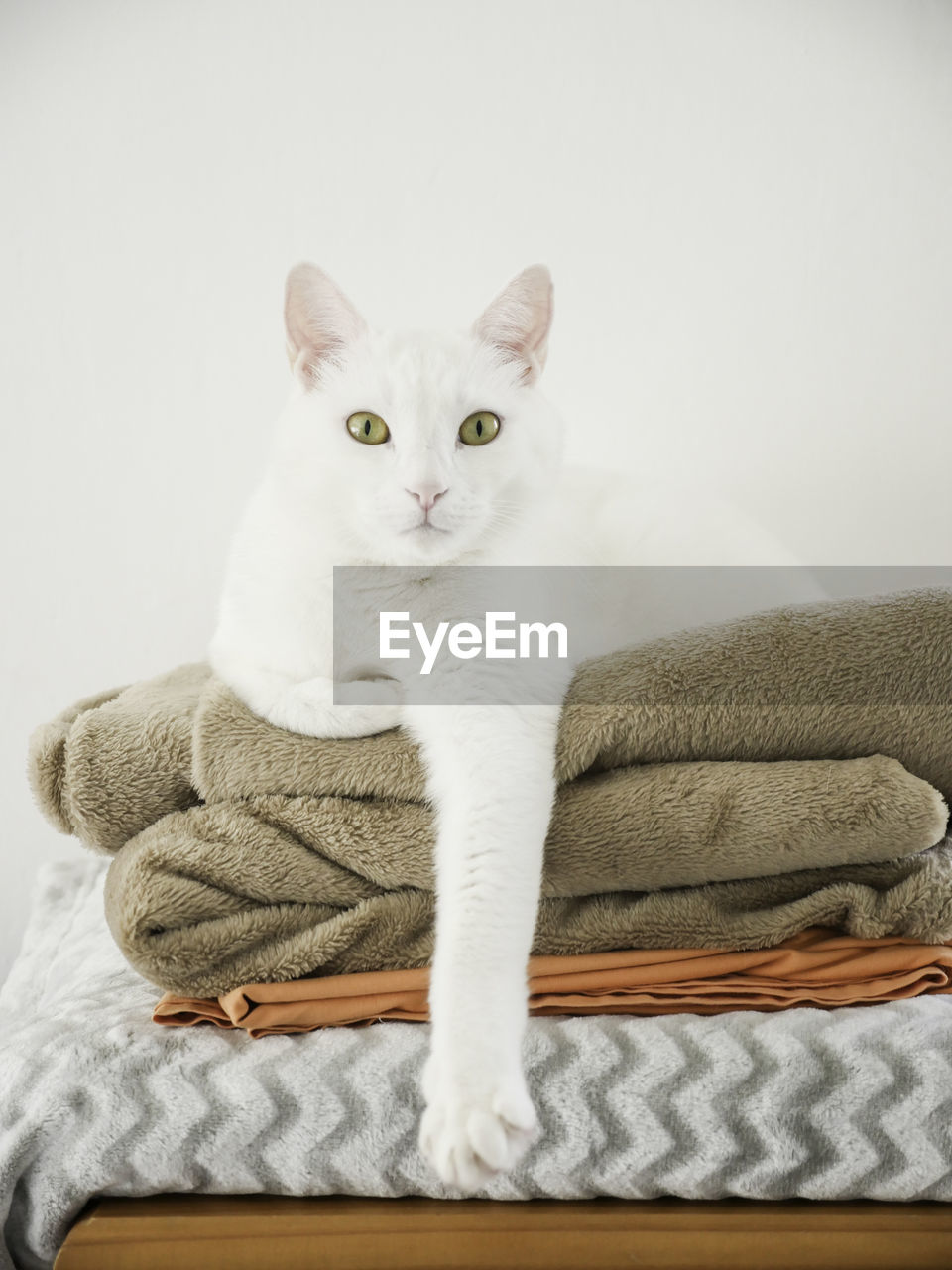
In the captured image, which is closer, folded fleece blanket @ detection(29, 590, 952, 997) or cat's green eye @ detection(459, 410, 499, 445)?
folded fleece blanket @ detection(29, 590, 952, 997)

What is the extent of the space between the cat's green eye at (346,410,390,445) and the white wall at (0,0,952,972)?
62cm

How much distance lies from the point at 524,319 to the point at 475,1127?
2.27 feet

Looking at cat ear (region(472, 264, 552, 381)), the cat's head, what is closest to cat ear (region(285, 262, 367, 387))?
the cat's head

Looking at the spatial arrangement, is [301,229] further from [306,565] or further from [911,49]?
[911,49]

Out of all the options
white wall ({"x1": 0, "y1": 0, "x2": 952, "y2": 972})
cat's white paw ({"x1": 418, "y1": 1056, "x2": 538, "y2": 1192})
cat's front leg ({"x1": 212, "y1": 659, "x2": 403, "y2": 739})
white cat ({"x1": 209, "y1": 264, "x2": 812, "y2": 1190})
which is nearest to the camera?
cat's white paw ({"x1": 418, "y1": 1056, "x2": 538, "y2": 1192})

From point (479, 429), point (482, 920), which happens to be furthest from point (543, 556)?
point (482, 920)

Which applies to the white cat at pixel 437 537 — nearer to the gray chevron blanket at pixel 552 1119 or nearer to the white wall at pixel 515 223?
the gray chevron blanket at pixel 552 1119

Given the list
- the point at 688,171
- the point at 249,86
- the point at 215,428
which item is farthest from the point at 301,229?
the point at 688,171

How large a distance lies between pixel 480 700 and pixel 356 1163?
345mm

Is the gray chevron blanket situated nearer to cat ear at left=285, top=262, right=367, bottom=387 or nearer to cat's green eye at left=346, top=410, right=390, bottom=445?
cat's green eye at left=346, top=410, right=390, bottom=445

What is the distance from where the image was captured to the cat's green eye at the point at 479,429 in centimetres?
84

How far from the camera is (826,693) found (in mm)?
733

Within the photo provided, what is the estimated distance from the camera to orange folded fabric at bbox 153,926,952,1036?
0.71m

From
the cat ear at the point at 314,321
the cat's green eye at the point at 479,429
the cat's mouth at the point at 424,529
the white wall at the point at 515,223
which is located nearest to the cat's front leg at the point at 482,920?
the cat's mouth at the point at 424,529
